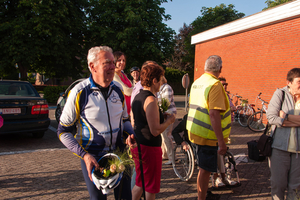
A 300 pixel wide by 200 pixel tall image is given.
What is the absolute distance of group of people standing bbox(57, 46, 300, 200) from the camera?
1905 millimetres

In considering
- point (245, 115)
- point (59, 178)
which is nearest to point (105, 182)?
point (59, 178)

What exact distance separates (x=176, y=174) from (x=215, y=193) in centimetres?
86

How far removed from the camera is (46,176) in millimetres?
4238

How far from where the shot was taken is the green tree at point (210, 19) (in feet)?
108

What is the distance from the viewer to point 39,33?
58.1ft

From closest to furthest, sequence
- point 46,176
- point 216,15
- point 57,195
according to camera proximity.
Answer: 1. point 57,195
2. point 46,176
3. point 216,15

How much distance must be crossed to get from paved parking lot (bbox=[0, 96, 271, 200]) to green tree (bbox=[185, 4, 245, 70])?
28.7m

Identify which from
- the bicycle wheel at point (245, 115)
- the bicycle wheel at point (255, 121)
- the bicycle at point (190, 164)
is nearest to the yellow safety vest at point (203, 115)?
the bicycle at point (190, 164)

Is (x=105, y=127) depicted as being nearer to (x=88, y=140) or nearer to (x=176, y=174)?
(x=88, y=140)

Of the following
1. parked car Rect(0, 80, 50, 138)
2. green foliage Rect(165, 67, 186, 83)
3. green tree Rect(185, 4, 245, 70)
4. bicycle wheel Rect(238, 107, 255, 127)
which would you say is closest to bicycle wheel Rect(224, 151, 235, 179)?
parked car Rect(0, 80, 50, 138)

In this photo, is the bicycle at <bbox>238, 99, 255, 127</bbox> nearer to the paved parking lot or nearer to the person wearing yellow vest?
the paved parking lot

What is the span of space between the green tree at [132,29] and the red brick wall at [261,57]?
30.4 feet

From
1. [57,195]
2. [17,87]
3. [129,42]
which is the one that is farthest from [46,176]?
[129,42]

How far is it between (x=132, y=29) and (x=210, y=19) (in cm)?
1807
